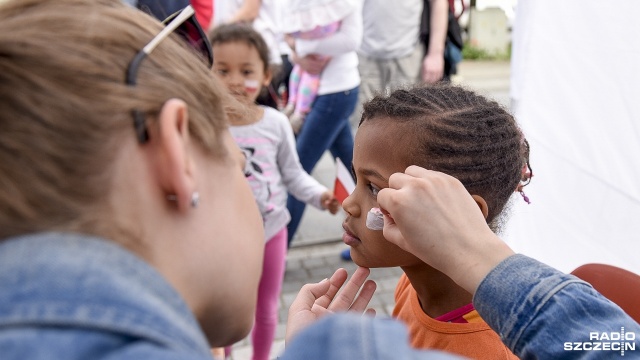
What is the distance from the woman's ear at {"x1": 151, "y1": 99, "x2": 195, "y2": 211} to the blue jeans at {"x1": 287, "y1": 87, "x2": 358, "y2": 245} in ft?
9.04

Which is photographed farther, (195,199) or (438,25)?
(438,25)

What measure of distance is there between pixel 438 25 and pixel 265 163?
176 centimetres

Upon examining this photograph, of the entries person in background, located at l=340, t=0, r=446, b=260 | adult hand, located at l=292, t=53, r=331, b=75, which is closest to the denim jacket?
adult hand, located at l=292, t=53, r=331, b=75

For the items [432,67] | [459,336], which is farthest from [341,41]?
[459,336]

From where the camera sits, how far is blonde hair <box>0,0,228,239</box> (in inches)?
23.7

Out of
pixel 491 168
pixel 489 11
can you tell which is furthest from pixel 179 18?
pixel 489 11

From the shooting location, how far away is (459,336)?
4.18ft

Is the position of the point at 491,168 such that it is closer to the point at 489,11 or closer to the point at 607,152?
the point at 607,152

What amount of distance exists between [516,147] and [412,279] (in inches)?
15.8

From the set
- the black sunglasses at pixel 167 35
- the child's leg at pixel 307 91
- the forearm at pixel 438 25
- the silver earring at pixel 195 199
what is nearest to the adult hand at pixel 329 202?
the child's leg at pixel 307 91

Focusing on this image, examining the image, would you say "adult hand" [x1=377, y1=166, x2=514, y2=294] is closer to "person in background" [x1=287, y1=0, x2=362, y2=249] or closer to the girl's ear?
the girl's ear

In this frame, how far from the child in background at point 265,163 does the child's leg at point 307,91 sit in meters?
0.66
